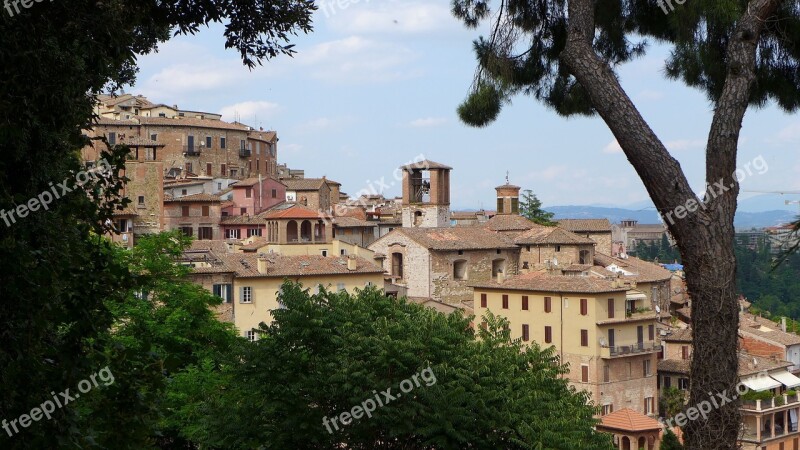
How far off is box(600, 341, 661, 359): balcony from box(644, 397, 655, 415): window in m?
2.12

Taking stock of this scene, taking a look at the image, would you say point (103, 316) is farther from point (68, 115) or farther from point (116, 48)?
point (116, 48)

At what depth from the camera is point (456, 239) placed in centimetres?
5019

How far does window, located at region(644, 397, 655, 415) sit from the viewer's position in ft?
133

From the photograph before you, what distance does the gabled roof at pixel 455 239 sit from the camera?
1930 inches

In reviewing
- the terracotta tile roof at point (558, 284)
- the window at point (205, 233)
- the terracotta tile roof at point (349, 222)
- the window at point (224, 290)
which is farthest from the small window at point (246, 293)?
the terracotta tile roof at point (349, 222)

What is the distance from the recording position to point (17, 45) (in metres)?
5.39

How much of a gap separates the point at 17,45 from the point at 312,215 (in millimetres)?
43492

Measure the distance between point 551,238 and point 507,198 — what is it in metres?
17.7

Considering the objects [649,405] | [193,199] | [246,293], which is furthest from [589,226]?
[246,293]

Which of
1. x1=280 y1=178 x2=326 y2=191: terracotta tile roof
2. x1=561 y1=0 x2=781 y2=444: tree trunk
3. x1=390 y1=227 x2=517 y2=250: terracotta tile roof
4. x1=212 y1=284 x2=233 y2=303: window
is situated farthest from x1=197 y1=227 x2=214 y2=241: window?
x1=561 y1=0 x2=781 y2=444: tree trunk

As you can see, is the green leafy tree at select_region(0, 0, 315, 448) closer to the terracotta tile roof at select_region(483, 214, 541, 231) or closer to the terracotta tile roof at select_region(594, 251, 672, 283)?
the terracotta tile roof at select_region(594, 251, 672, 283)

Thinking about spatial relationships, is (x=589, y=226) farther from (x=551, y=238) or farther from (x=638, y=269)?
(x=551, y=238)

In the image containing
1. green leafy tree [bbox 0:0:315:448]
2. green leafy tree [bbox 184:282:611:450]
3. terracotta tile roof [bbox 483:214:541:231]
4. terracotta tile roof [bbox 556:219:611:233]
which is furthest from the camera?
terracotta tile roof [bbox 556:219:611:233]

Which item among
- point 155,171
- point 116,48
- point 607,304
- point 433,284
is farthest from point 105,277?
point 155,171
